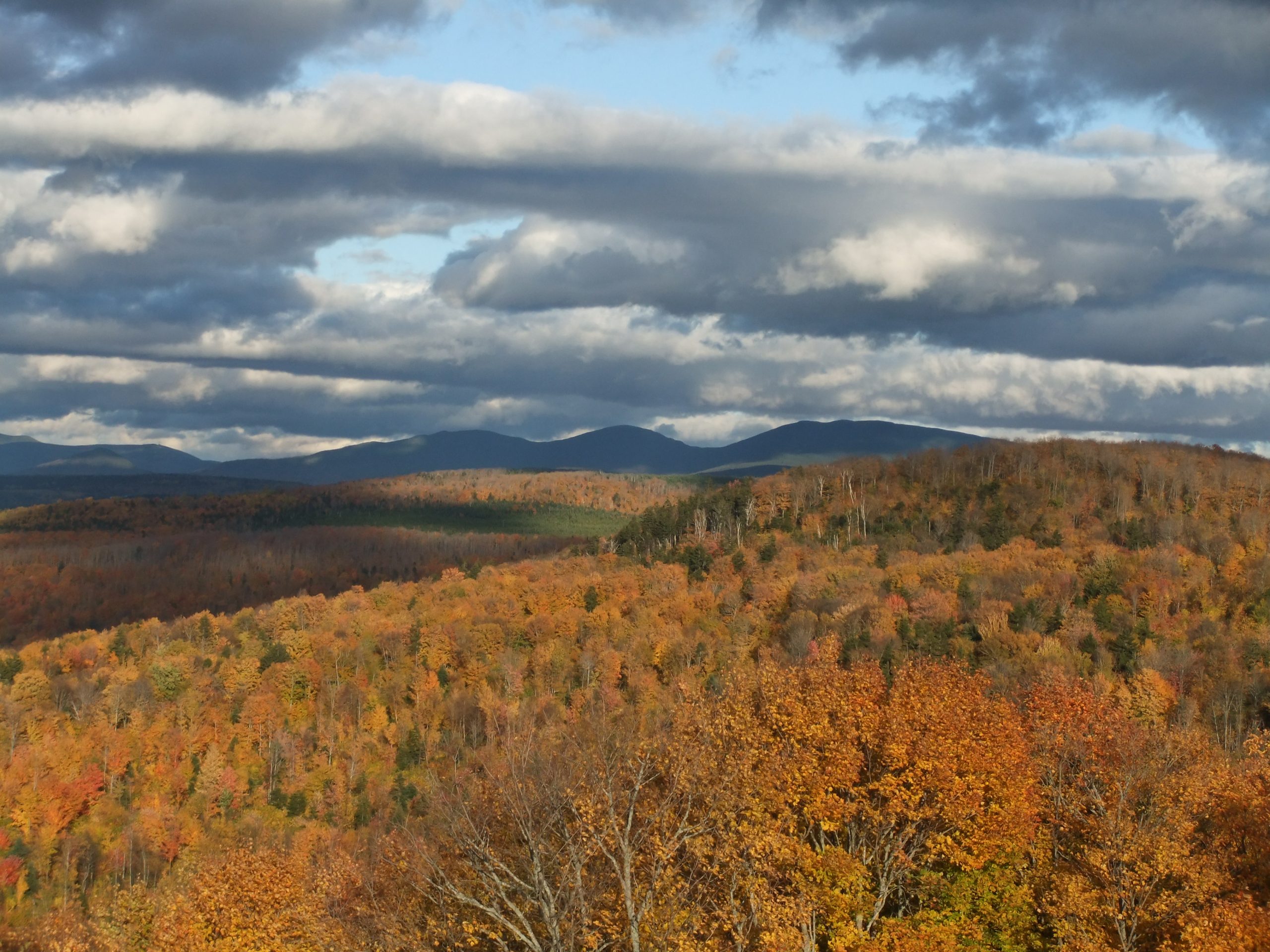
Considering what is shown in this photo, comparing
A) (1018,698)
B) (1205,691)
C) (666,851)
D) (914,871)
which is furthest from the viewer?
(1205,691)

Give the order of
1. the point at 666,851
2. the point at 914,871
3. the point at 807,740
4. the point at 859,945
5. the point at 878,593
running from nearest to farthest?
the point at 666,851 < the point at 859,945 < the point at 807,740 < the point at 914,871 < the point at 878,593

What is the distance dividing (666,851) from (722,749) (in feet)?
26.0

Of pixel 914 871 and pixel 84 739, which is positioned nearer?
pixel 914 871

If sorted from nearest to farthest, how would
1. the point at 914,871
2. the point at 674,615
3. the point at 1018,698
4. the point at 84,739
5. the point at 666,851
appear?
the point at 666,851
the point at 914,871
the point at 1018,698
the point at 84,739
the point at 674,615

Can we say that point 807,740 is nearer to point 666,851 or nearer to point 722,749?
point 722,749

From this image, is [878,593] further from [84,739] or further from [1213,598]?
[84,739]

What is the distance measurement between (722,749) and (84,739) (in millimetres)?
139784

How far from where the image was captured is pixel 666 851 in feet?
115

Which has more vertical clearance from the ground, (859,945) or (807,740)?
(807,740)

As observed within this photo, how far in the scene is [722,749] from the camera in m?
42.5

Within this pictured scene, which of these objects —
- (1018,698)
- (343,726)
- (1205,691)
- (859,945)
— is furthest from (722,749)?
(343,726)

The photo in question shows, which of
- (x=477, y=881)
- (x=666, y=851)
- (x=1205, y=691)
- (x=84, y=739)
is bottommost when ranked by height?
(x=84, y=739)

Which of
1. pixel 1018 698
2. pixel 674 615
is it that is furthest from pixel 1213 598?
pixel 1018 698

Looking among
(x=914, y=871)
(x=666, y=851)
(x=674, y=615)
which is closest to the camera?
(x=666, y=851)
